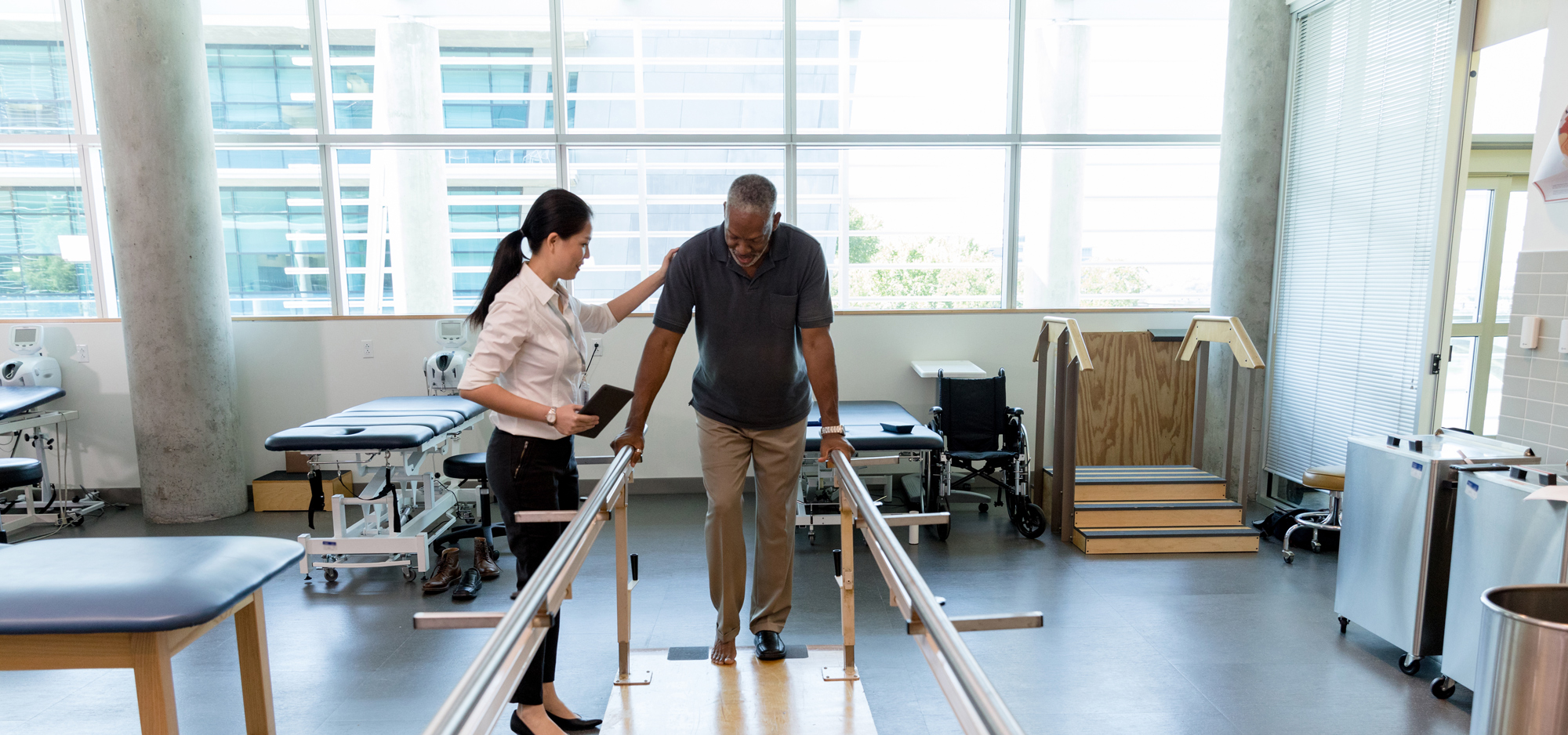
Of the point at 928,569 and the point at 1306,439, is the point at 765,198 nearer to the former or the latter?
the point at 928,569

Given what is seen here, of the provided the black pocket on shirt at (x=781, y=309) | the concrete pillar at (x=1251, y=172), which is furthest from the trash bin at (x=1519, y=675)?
the concrete pillar at (x=1251, y=172)

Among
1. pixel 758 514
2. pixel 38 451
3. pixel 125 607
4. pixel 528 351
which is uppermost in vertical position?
pixel 528 351

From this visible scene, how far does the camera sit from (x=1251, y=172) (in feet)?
16.1

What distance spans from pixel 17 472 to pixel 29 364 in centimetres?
184

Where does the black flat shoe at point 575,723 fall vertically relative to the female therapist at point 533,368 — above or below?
below

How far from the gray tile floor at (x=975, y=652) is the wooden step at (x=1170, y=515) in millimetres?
219

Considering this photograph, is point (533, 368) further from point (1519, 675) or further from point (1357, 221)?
point (1357, 221)

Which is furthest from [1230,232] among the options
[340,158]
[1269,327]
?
[340,158]

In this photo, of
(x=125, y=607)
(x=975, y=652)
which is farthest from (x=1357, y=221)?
(x=125, y=607)

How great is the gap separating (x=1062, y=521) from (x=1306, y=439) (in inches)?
64.9

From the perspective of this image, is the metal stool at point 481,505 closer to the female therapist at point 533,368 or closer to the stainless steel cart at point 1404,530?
the female therapist at point 533,368

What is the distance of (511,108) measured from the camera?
541 centimetres

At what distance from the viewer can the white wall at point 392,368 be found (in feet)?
17.4

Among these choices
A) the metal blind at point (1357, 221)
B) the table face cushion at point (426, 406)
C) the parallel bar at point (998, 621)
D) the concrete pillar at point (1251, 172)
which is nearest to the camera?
the parallel bar at point (998, 621)
